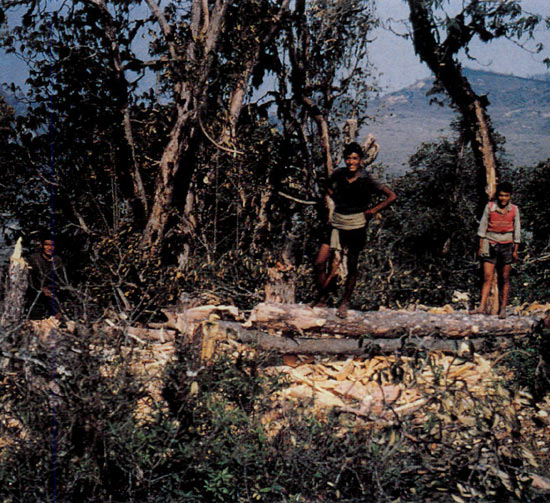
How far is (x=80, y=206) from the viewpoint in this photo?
855cm

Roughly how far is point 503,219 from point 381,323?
2111 millimetres

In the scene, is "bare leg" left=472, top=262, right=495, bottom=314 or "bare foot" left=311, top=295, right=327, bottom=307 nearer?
"bare foot" left=311, top=295, right=327, bottom=307

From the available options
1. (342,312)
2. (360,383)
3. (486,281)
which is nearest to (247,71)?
(342,312)

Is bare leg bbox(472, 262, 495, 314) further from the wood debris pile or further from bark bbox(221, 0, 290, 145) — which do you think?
bark bbox(221, 0, 290, 145)

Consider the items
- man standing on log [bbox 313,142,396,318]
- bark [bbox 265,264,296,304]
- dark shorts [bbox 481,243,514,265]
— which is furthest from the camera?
dark shorts [bbox 481,243,514,265]

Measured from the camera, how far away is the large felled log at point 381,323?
230 inches

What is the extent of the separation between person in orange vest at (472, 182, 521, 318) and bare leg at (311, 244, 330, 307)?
6.95 ft

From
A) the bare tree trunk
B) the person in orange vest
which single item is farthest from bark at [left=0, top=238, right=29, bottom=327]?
the bare tree trunk

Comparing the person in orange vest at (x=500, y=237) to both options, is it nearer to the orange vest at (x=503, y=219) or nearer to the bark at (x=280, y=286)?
the orange vest at (x=503, y=219)

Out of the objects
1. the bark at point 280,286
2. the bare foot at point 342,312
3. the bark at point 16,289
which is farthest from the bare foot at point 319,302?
the bark at point 16,289

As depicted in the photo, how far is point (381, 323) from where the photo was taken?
6051mm

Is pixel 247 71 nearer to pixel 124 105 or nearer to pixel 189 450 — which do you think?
pixel 124 105

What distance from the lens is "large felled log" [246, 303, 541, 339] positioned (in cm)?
584

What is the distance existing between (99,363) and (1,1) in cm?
689
